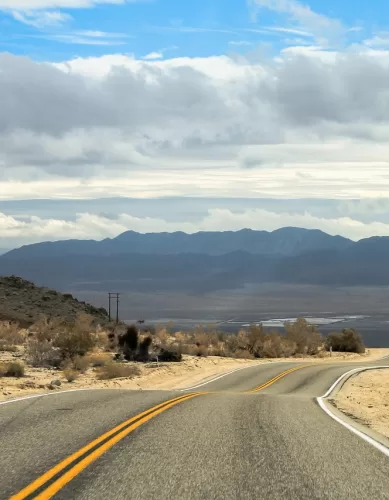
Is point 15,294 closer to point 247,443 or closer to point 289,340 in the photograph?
point 289,340

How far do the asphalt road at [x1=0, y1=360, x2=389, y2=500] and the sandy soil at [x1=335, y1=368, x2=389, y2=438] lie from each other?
82.6 inches

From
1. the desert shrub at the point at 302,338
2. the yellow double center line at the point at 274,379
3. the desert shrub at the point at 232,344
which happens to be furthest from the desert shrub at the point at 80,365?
the desert shrub at the point at 302,338

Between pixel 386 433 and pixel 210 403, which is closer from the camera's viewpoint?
pixel 386 433

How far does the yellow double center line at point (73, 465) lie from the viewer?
684 cm

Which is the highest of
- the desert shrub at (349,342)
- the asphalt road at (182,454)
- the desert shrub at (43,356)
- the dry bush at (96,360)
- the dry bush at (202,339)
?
the asphalt road at (182,454)

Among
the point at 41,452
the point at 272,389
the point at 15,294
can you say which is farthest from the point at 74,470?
the point at 15,294

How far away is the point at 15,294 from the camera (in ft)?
245

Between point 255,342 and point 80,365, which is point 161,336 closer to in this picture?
point 255,342

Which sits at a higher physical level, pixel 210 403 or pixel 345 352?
pixel 210 403

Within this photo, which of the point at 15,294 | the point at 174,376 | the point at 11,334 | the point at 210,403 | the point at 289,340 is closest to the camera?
the point at 210,403

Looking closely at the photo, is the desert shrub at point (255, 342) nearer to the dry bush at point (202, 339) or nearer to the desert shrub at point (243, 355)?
the desert shrub at point (243, 355)

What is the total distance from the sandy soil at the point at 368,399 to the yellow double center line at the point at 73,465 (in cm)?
558

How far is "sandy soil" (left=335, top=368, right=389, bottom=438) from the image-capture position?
54.6 feet

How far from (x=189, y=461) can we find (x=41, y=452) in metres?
2.02
